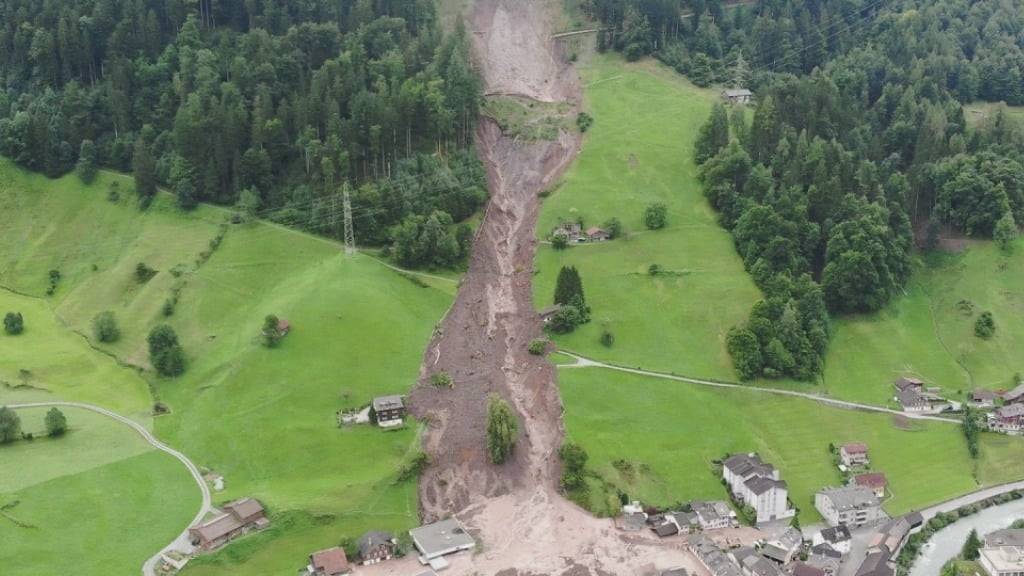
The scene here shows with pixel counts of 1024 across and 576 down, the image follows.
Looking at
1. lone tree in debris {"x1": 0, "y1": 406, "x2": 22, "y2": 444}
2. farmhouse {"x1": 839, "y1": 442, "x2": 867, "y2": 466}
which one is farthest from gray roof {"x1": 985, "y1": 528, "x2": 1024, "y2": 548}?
lone tree in debris {"x1": 0, "y1": 406, "x2": 22, "y2": 444}


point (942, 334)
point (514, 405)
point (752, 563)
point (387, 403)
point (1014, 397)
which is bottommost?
point (752, 563)

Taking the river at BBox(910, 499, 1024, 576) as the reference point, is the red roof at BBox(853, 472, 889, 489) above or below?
above

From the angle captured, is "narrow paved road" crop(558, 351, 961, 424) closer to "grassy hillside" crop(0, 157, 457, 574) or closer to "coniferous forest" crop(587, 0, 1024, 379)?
"coniferous forest" crop(587, 0, 1024, 379)

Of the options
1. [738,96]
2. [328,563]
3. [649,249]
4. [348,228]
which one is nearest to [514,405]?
[328,563]

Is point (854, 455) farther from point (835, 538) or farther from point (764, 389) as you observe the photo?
point (835, 538)

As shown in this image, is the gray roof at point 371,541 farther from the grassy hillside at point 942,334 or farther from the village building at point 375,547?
the grassy hillside at point 942,334

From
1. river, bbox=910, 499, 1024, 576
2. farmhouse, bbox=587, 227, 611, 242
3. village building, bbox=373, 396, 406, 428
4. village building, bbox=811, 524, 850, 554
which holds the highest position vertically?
farmhouse, bbox=587, 227, 611, 242

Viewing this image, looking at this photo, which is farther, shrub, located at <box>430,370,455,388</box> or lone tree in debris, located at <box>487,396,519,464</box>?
shrub, located at <box>430,370,455,388</box>
